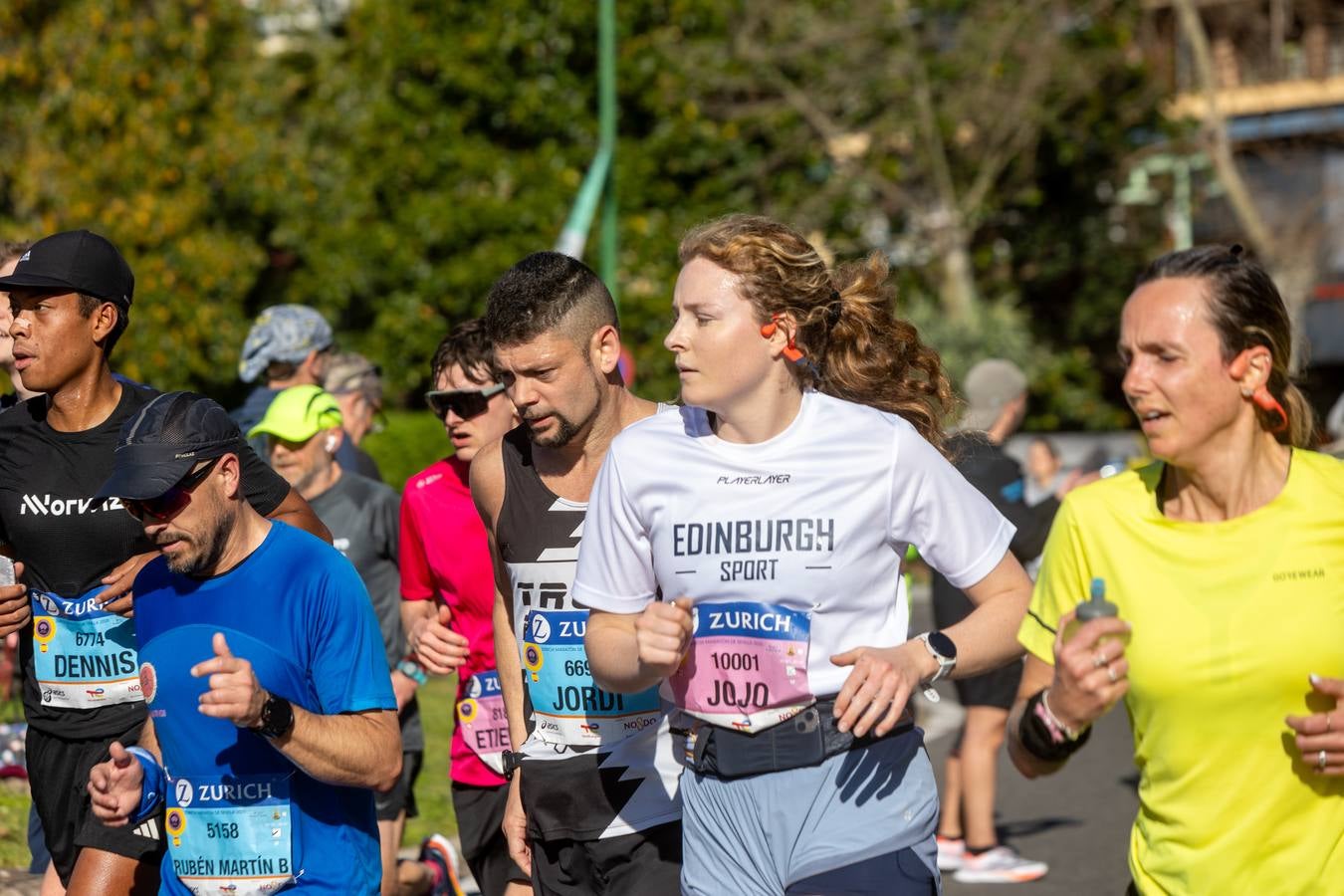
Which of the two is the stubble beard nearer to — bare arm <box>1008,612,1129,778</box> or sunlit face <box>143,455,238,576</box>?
sunlit face <box>143,455,238,576</box>

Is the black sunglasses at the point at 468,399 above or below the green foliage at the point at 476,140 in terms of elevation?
below

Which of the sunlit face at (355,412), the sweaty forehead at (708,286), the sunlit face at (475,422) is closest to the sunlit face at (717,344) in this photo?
the sweaty forehead at (708,286)

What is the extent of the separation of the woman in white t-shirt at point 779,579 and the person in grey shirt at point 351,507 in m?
2.92

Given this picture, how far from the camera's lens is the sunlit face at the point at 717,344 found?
386cm

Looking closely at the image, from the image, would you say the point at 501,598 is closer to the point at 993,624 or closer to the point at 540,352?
the point at 540,352

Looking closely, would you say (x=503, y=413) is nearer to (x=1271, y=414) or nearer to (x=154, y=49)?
(x=1271, y=414)

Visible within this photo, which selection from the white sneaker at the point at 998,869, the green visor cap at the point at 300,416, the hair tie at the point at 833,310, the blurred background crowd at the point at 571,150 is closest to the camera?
the hair tie at the point at 833,310

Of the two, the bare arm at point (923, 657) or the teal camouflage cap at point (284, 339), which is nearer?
the bare arm at point (923, 657)

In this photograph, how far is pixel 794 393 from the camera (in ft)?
13.1

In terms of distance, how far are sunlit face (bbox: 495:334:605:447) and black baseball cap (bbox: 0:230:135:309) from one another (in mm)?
1129

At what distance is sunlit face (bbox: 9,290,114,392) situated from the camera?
482 centimetres

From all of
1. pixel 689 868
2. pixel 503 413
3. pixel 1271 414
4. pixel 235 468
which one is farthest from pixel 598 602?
pixel 503 413

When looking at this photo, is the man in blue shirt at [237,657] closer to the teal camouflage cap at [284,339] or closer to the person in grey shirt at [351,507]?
the person in grey shirt at [351,507]

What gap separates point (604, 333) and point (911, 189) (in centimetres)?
2452
